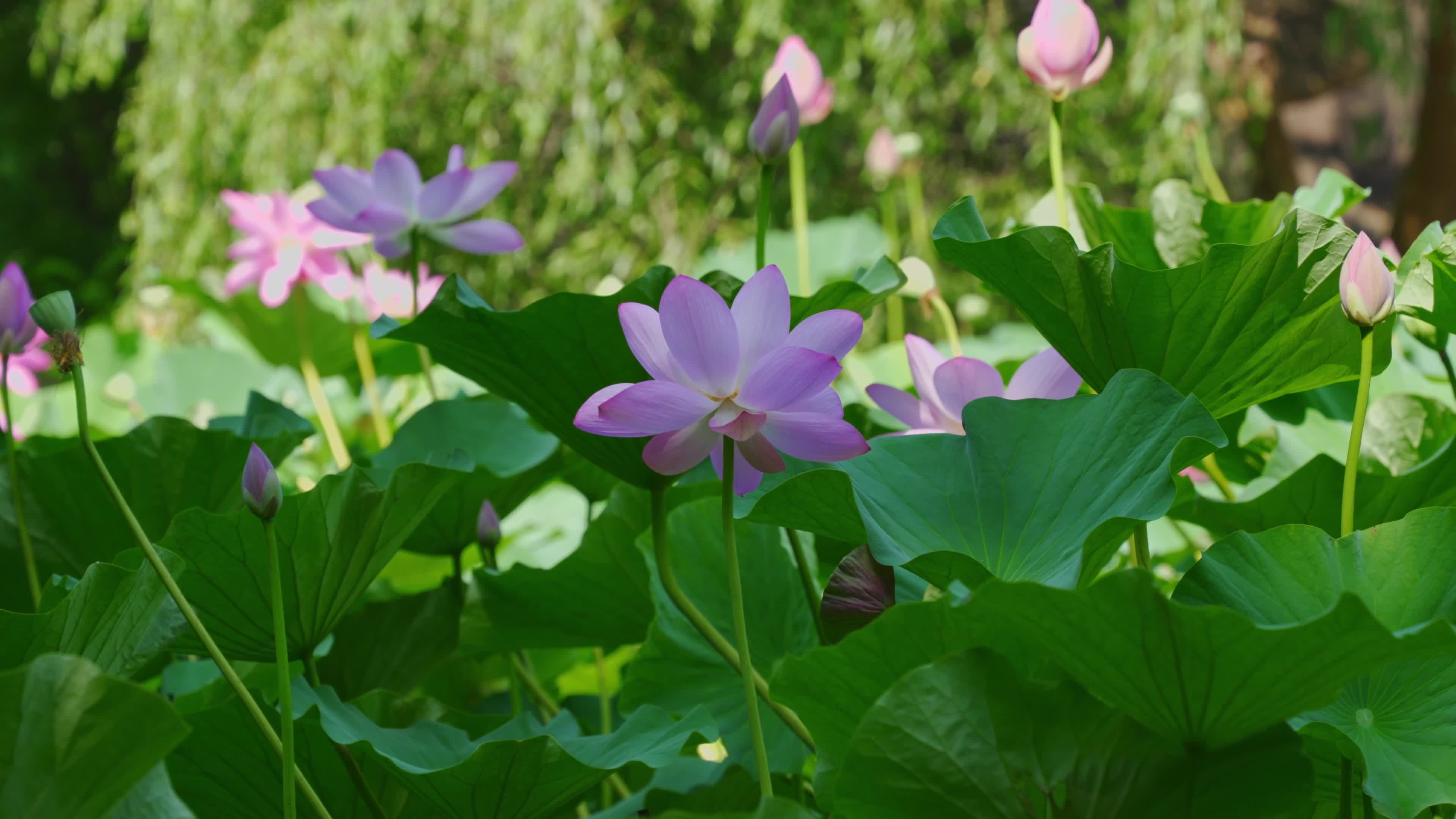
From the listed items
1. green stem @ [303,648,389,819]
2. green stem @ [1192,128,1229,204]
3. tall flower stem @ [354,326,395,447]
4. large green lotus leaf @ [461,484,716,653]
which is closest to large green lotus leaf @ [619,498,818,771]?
large green lotus leaf @ [461,484,716,653]

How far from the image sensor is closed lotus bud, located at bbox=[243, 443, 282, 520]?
361 millimetres

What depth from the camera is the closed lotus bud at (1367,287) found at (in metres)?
0.36

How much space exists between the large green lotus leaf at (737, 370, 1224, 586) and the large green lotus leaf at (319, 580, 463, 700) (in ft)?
0.69

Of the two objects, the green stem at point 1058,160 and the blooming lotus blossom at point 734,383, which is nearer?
the blooming lotus blossom at point 734,383

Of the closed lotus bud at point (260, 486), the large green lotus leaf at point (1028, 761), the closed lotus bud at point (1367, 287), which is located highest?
the closed lotus bud at point (1367, 287)

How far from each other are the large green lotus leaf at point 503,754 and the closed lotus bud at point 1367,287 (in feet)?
0.81

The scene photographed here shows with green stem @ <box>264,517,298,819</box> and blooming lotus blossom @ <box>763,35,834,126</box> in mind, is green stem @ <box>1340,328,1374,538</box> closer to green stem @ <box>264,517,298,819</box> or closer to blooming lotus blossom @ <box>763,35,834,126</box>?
green stem @ <box>264,517,298,819</box>

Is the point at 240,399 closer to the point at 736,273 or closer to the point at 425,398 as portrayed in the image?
the point at 425,398

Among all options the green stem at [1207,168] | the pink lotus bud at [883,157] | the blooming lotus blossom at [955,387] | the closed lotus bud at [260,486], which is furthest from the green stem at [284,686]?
the pink lotus bud at [883,157]

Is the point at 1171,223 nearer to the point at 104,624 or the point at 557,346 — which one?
the point at 557,346

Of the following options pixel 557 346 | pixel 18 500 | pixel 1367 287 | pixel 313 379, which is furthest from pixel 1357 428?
pixel 313 379

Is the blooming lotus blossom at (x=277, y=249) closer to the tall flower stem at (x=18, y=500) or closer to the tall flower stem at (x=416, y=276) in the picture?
the tall flower stem at (x=416, y=276)

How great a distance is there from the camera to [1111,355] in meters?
0.46

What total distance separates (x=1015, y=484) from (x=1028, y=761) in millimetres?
117
